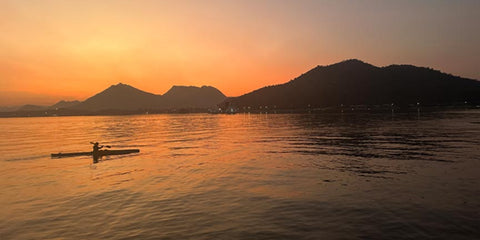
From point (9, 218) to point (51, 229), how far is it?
4596 millimetres

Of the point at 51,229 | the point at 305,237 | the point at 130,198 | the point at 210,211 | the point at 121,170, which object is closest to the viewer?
the point at 305,237

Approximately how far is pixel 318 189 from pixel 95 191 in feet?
57.7

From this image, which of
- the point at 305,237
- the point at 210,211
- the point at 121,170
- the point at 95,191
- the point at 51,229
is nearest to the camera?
the point at 305,237

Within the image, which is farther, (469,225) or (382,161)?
(382,161)

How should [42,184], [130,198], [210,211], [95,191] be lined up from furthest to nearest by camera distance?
[42,184], [95,191], [130,198], [210,211]

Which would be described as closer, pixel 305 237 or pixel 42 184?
pixel 305 237

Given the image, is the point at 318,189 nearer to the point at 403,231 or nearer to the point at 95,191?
the point at 403,231

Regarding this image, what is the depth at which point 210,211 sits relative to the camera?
64.8ft

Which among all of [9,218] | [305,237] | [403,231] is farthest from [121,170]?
[403,231]

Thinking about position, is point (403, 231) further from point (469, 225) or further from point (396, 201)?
point (396, 201)

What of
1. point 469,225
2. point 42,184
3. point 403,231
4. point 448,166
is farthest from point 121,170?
point 448,166

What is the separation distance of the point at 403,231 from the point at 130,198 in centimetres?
1757

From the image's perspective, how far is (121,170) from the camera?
35.0 m

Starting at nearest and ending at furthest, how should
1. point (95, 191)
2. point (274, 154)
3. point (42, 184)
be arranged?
point (95, 191) → point (42, 184) → point (274, 154)
